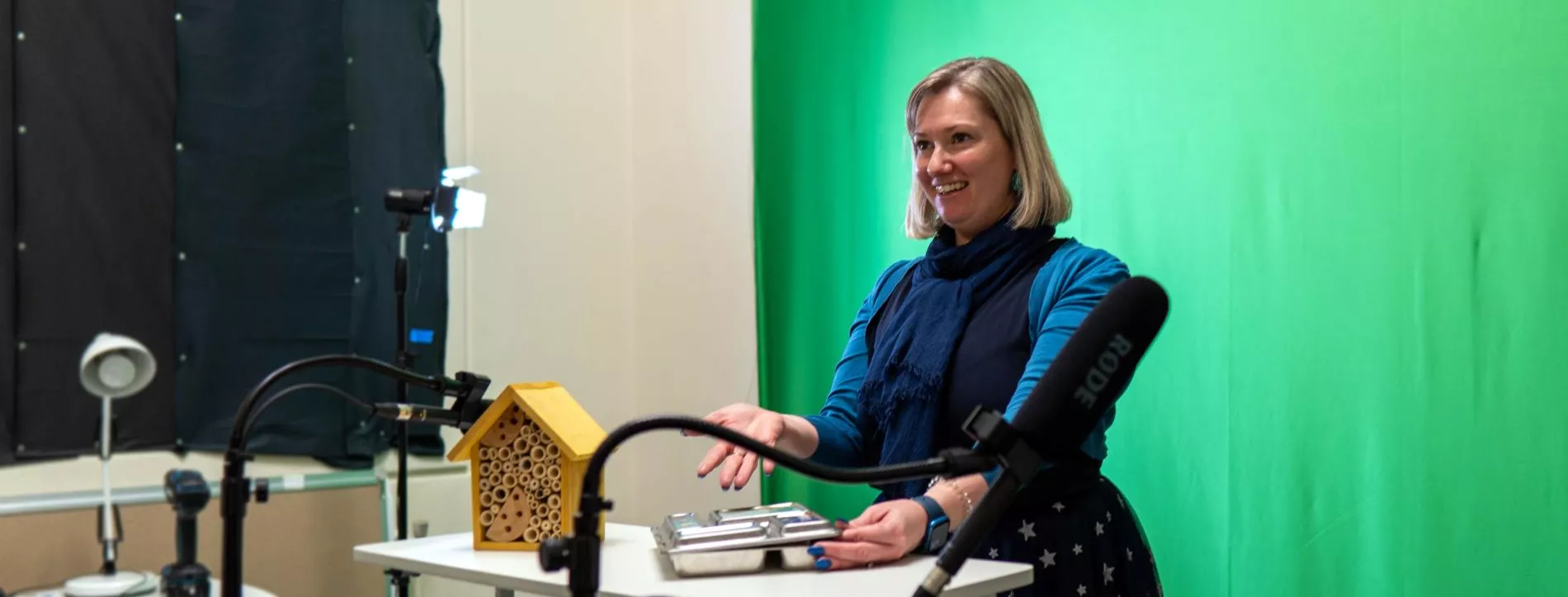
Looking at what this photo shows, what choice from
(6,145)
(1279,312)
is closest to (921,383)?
(1279,312)

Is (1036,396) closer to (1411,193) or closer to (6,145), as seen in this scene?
Result: (1411,193)

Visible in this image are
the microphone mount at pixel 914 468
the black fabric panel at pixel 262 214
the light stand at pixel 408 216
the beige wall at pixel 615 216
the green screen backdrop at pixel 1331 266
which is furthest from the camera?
the beige wall at pixel 615 216

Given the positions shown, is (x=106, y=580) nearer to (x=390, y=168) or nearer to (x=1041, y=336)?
(x=1041, y=336)

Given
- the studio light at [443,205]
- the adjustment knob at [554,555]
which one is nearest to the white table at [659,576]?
the adjustment knob at [554,555]

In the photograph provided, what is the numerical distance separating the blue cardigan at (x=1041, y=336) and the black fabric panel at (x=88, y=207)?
161cm

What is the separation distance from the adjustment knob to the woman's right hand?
1.73 feet

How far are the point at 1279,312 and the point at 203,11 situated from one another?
240 centimetres

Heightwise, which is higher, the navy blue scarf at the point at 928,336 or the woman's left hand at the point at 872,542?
the navy blue scarf at the point at 928,336

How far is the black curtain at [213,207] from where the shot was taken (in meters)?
2.45

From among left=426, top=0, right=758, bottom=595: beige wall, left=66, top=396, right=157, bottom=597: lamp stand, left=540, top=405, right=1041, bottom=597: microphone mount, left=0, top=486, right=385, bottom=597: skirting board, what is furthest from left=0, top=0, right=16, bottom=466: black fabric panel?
left=540, top=405, right=1041, bottom=597: microphone mount

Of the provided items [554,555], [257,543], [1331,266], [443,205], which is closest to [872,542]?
[554,555]

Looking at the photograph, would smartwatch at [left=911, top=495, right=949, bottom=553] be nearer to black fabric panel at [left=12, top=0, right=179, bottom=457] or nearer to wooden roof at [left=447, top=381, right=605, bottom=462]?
wooden roof at [left=447, top=381, right=605, bottom=462]

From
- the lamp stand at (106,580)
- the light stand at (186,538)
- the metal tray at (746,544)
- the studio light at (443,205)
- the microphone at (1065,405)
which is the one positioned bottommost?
the lamp stand at (106,580)

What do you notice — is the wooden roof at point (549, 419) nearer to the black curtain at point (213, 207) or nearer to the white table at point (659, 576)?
the white table at point (659, 576)
